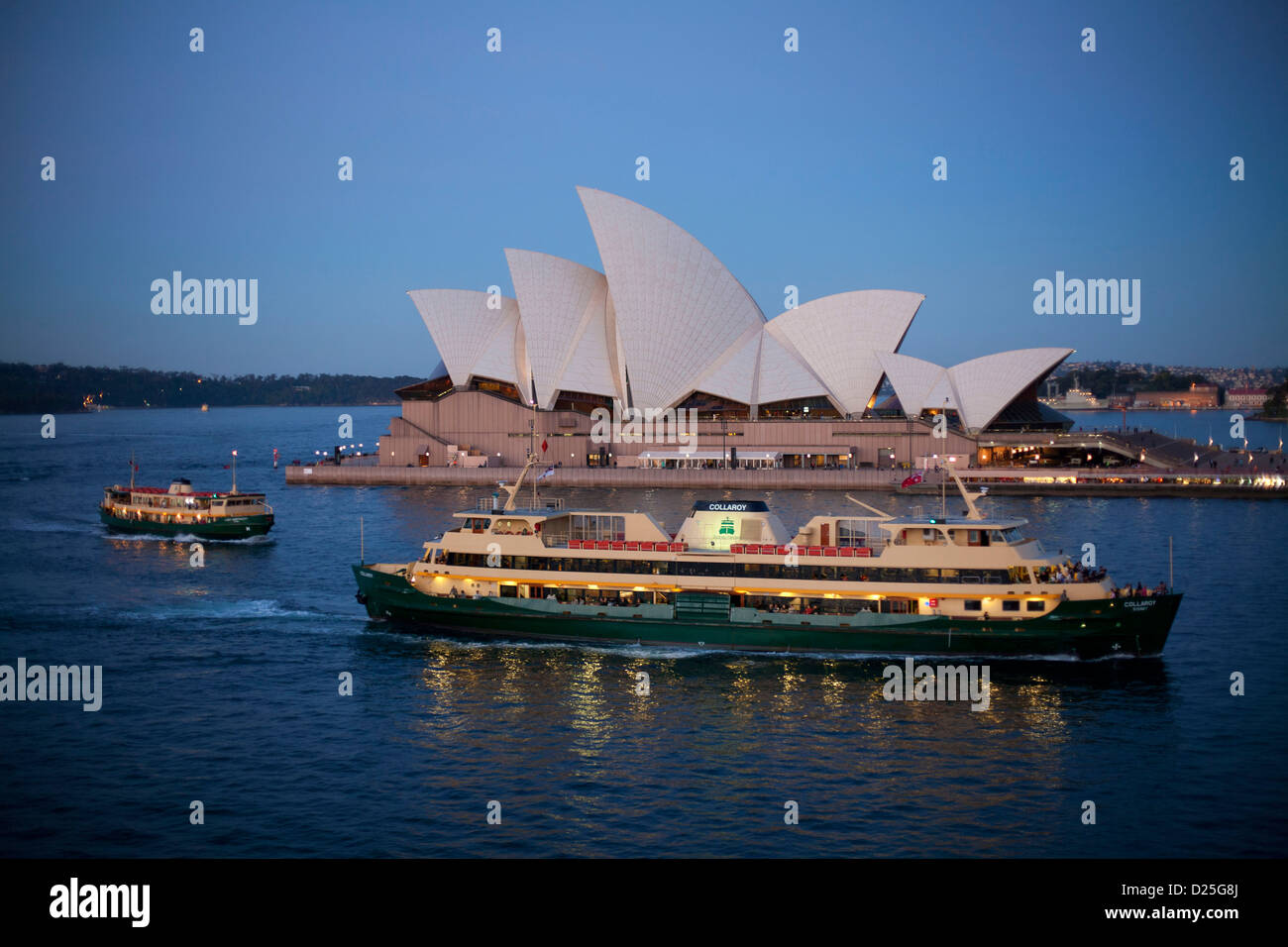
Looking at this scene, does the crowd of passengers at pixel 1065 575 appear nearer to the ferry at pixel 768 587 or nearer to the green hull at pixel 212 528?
the ferry at pixel 768 587

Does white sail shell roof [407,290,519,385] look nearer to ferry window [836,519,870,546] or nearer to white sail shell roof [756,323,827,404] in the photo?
white sail shell roof [756,323,827,404]

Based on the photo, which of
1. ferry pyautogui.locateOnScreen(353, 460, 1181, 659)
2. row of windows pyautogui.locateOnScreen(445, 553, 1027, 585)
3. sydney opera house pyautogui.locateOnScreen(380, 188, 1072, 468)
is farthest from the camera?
sydney opera house pyautogui.locateOnScreen(380, 188, 1072, 468)

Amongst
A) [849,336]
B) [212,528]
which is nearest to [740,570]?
[212,528]

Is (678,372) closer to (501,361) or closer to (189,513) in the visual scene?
(501,361)

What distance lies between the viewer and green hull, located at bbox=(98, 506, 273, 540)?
50.0 m

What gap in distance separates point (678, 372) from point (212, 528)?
39.9 metres

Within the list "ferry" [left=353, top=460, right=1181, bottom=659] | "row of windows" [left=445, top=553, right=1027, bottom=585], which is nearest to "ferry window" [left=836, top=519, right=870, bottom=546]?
"ferry" [left=353, top=460, right=1181, bottom=659]

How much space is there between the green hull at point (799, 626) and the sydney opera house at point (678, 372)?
158ft

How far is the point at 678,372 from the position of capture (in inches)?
3177

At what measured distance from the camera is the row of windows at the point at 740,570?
27.6m

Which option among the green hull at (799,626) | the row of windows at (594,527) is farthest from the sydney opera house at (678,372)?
the green hull at (799,626)

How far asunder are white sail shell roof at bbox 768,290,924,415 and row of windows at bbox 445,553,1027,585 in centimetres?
5426
